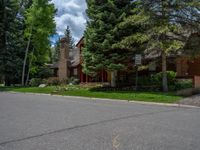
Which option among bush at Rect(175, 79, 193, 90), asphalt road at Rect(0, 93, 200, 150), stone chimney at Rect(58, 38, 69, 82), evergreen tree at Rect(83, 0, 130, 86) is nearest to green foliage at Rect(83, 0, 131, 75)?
evergreen tree at Rect(83, 0, 130, 86)

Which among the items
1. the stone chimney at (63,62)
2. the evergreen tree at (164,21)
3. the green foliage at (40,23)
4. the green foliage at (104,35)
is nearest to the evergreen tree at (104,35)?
the green foliage at (104,35)

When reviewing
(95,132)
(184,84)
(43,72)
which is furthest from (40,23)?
(95,132)

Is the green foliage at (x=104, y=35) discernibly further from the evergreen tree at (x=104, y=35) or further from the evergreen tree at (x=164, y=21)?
the evergreen tree at (x=164, y=21)

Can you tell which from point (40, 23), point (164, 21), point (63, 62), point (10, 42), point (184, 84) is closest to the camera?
point (164, 21)

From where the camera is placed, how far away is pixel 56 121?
12.0 meters

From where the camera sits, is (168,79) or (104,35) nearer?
(168,79)

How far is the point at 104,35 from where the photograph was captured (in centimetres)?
2945

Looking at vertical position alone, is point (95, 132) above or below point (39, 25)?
below

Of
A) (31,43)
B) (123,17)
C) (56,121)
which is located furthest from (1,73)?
(56,121)

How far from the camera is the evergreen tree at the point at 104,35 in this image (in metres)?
28.9

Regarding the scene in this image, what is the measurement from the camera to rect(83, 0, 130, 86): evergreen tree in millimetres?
28859

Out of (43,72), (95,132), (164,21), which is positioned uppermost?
(164,21)

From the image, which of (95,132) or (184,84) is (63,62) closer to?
(184,84)

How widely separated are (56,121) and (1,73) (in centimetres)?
3794
